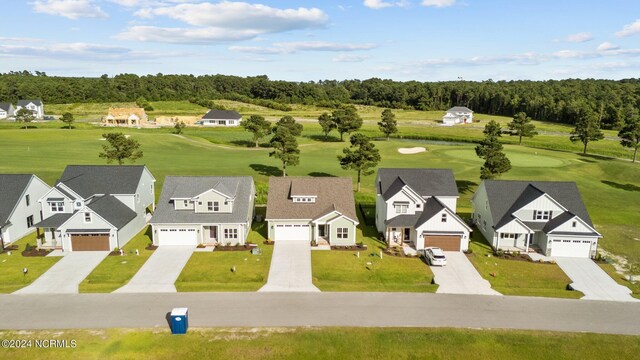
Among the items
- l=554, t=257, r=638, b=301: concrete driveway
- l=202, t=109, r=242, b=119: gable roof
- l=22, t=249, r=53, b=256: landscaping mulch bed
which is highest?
l=202, t=109, r=242, b=119: gable roof

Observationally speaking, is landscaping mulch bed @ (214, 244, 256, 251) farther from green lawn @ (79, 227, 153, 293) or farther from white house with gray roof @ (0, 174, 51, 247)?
white house with gray roof @ (0, 174, 51, 247)

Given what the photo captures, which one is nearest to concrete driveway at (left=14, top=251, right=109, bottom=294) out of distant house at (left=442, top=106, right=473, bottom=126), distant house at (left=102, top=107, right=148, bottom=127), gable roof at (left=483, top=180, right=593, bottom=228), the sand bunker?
gable roof at (left=483, top=180, right=593, bottom=228)

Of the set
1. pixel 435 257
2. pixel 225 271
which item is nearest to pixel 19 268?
pixel 225 271

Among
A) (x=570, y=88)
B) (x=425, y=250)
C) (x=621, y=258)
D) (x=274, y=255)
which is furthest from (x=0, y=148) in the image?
(x=570, y=88)

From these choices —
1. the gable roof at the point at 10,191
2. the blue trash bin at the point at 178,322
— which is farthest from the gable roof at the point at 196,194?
the blue trash bin at the point at 178,322

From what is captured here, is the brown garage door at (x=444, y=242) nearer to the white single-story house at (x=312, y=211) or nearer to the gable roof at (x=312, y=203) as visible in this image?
the white single-story house at (x=312, y=211)

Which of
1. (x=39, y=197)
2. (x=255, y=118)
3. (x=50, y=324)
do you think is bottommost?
(x=50, y=324)

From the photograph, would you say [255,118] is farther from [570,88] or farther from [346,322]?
[570,88]
